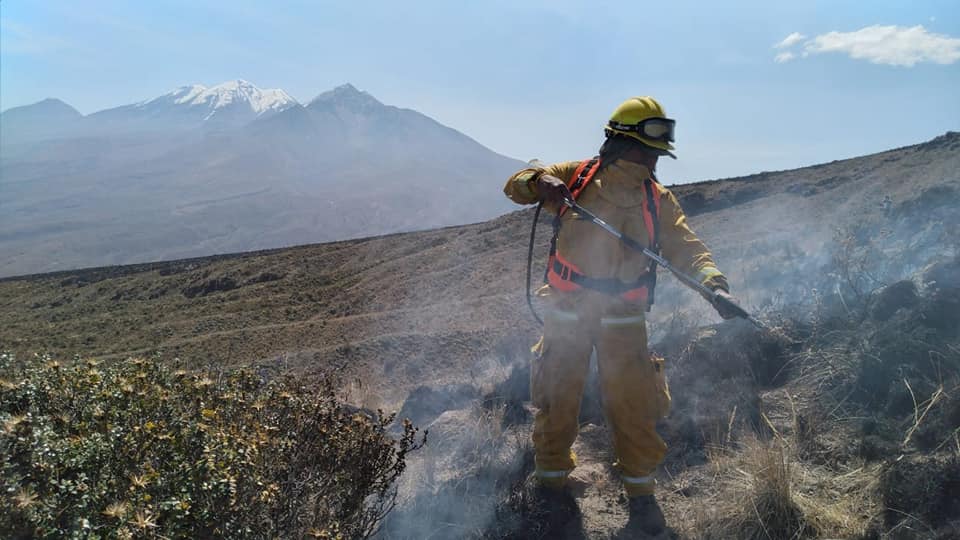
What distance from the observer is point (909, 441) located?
2996 mm

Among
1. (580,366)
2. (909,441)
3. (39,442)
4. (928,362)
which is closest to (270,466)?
(39,442)

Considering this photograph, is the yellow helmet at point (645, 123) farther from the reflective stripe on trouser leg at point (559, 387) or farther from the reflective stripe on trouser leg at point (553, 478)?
the reflective stripe on trouser leg at point (553, 478)

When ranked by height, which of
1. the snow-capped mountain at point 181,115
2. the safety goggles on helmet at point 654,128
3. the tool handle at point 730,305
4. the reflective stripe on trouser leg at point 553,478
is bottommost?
the reflective stripe on trouser leg at point 553,478

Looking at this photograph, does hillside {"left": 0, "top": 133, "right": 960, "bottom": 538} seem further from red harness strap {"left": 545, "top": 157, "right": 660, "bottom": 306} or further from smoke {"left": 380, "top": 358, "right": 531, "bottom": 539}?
red harness strap {"left": 545, "top": 157, "right": 660, "bottom": 306}

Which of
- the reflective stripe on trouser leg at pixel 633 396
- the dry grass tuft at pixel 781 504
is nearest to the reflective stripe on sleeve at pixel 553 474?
the reflective stripe on trouser leg at pixel 633 396

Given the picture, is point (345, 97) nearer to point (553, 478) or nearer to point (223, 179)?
point (223, 179)

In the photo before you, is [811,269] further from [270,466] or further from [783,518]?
[270,466]

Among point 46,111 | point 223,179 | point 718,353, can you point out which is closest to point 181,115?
point 46,111

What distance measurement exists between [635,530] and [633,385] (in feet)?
2.30

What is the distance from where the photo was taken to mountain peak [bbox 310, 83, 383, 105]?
186 meters

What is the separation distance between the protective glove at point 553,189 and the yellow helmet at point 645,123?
377 millimetres

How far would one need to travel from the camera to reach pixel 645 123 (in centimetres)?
302

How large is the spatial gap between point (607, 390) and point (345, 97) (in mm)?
198576

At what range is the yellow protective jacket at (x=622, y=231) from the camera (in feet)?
10.2
